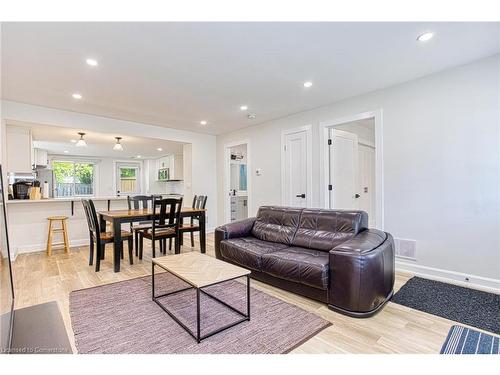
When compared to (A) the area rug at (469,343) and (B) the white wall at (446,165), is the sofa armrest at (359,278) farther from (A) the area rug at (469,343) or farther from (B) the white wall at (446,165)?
(B) the white wall at (446,165)

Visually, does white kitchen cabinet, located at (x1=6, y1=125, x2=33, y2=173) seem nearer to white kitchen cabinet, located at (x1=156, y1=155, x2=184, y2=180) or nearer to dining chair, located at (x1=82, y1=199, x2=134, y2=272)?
dining chair, located at (x1=82, y1=199, x2=134, y2=272)

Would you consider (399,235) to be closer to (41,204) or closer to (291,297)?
(291,297)

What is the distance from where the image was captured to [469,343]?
6.03 feet

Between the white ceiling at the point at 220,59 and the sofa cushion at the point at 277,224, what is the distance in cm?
174

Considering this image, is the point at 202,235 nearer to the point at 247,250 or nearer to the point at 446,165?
the point at 247,250

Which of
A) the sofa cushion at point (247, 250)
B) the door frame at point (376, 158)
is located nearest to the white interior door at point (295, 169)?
the door frame at point (376, 158)

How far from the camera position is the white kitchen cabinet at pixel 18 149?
4488 millimetres

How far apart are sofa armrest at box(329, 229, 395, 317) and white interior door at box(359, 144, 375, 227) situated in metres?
3.33

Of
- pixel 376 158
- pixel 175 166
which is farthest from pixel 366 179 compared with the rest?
pixel 175 166

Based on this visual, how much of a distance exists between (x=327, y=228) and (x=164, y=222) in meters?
2.44

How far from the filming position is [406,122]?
3.39 m
